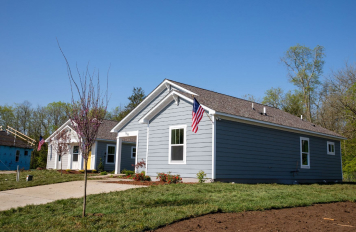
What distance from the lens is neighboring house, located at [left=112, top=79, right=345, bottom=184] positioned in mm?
13023

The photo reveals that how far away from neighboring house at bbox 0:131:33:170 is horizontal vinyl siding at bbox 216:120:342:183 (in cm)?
2249

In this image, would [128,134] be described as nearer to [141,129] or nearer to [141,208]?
[141,129]

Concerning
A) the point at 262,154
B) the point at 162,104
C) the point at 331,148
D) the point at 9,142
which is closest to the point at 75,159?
the point at 9,142

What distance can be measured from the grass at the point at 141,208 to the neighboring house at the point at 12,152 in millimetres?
23148

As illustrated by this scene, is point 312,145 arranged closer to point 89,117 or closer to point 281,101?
point 89,117

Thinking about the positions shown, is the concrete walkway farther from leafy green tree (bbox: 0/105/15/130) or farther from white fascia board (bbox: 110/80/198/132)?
leafy green tree (bbox: 0/105/15/130)

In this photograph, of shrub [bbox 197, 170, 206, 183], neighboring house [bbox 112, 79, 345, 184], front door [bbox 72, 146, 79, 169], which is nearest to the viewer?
shrub [bbox 197, 170, 206, 183]

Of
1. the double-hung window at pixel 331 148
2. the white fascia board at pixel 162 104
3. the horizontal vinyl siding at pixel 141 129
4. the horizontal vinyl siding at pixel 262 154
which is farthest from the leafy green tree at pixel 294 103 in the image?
the white fascia board at pixel 162 104

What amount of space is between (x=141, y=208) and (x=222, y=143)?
6.50 meters

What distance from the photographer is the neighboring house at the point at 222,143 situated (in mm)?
13023

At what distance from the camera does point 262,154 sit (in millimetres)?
14875

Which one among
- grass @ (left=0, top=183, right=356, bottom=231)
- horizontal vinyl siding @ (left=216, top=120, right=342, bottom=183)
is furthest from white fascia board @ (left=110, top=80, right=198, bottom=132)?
grass @ (left=0, top=183, right=356, bottom=231)

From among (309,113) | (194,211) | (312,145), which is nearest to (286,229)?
(194,211)

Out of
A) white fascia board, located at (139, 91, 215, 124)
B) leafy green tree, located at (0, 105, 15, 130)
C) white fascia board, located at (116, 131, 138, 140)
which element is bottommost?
white fascia board, located at (116, 131, 138, 140)
